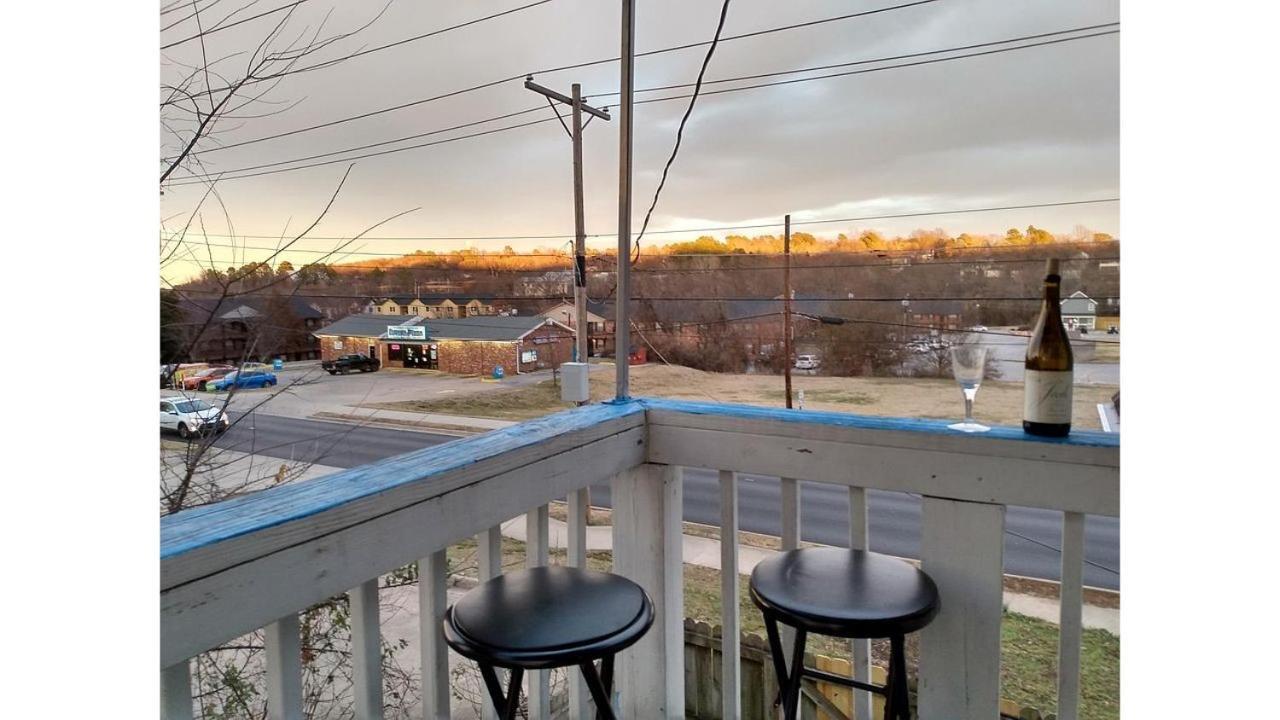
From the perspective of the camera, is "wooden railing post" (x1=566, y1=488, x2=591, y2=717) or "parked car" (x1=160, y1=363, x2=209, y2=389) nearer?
"wooden railing post" (x1=566, y1=488, x2=591, y2=717)

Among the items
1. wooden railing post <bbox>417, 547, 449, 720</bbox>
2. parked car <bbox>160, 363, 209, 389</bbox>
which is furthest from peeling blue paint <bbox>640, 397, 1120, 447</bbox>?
parked car <bbox>160, 363, 209, 389</bbox>

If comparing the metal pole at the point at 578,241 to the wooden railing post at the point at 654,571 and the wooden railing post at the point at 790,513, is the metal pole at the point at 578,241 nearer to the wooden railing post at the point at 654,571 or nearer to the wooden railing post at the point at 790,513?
the wooden railing post at the point at 654,571

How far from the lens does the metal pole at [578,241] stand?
1696mm

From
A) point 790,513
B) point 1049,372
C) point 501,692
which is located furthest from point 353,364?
point 1049,372

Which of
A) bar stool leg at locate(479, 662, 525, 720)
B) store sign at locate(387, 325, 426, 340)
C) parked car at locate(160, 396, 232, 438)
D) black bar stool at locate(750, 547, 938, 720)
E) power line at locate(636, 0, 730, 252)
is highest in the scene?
power line at locate(636, 0, 730, 252)

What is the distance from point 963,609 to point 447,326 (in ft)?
4.26

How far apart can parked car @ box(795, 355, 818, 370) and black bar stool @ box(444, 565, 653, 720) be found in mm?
821

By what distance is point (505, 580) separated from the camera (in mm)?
1059

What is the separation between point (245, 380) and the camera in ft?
6.63

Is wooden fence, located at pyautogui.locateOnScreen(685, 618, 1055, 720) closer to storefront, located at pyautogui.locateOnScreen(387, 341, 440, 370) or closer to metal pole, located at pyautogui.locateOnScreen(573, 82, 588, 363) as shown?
metal pole, located at pyautogui.locateOnScreen(573, 82, 588, 363)

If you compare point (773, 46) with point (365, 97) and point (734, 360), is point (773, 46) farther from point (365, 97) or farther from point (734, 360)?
point (365, 97)

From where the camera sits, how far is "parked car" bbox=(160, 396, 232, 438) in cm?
181

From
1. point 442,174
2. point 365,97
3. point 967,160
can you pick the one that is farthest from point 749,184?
point 365,97

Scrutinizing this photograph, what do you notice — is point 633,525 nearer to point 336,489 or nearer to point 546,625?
point 546,625
